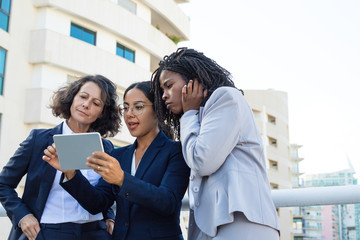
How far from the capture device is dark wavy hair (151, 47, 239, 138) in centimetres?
260

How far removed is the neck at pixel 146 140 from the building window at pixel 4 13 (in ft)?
59.6

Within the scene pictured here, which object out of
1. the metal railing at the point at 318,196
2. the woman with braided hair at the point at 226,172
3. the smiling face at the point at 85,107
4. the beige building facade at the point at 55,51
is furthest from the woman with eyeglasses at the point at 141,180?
the beige building facade at the point at 55,51

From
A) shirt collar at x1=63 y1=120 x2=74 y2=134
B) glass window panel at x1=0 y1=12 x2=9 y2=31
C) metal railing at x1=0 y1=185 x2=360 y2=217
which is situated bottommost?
metal railing at x1=0 y1=185 x2=360 y2=217

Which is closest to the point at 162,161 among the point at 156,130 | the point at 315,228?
the point at 156,130

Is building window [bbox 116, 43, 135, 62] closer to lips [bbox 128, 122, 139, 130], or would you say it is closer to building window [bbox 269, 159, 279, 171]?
lips [bbox 128, 122, 139, 130]

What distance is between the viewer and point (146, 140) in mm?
2857

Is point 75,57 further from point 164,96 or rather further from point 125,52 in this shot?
point 164,96

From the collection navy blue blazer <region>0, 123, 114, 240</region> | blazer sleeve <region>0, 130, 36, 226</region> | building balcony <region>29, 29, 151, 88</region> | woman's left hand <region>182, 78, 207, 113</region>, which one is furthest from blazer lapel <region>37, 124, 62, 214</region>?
building balcony <region>29, 29, 151, 88</region>

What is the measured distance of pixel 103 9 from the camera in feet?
73.5

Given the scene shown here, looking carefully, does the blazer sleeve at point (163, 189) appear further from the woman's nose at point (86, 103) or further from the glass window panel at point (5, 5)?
the glass window panel at point (5, 5)

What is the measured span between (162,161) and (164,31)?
2735 cm

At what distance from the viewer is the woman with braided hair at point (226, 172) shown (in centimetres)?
210

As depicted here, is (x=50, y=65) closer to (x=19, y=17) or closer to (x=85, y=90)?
(x=19, y=17)

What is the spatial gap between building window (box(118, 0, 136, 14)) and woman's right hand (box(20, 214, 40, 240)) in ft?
74.1
